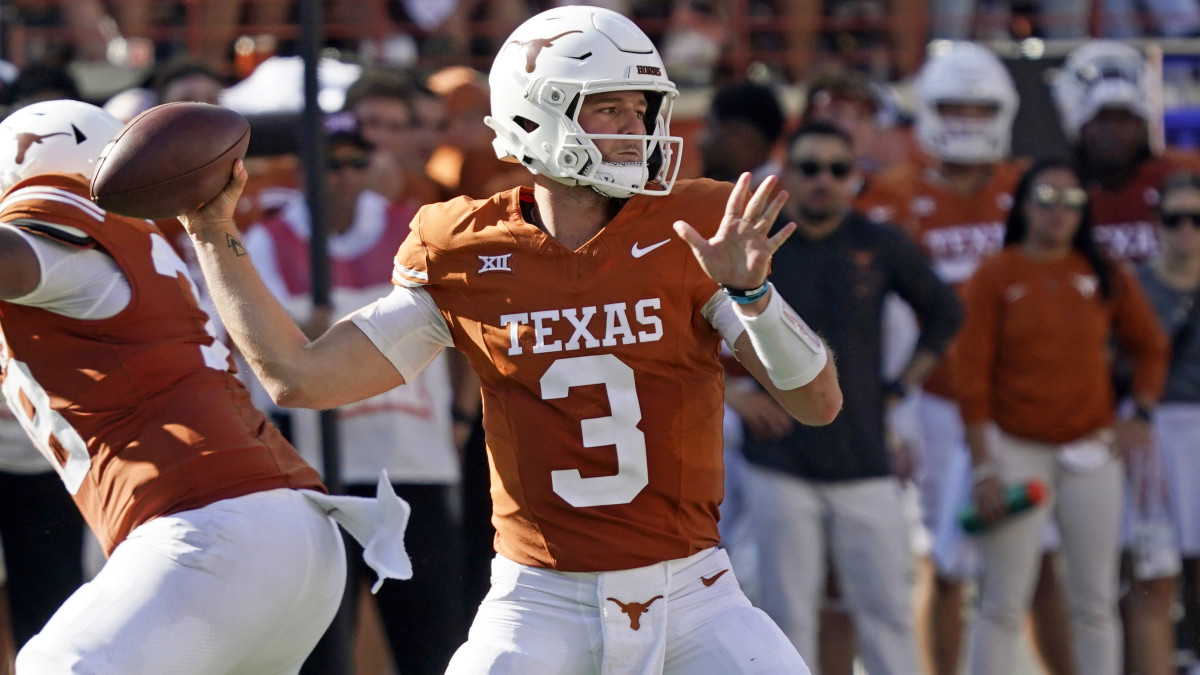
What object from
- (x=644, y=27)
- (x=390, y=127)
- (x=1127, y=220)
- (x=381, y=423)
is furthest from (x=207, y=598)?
(x=644, y=27)

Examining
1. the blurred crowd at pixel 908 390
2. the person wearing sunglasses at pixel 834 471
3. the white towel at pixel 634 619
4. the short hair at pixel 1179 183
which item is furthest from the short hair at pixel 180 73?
the white towel at pixel 634 619

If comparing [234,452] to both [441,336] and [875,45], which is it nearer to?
[441,336]

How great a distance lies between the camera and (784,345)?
2.96 m

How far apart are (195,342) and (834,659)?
2.89m

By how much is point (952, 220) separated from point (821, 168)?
1.37m

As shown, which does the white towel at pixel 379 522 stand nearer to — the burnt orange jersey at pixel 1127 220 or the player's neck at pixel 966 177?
the player's neck at pixel 966 177

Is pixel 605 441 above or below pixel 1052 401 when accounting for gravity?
above

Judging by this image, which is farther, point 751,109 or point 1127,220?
point 1127,220

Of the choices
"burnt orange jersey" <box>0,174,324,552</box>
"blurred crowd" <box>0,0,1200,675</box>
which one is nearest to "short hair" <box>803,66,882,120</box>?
"blurred crowd" <box>0,0,1200,675</box>

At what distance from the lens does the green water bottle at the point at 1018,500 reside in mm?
5543

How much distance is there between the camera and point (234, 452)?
11.5 feet

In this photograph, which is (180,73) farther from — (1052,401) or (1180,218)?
(1180,218)

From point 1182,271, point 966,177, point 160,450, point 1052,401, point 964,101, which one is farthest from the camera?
point 964,101

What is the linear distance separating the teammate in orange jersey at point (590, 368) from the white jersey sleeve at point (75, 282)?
443 millimetres
